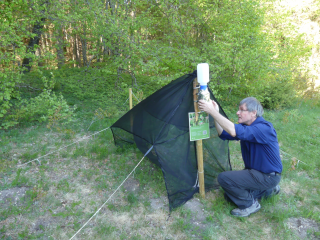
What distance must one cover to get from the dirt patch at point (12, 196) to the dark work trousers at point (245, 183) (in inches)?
109

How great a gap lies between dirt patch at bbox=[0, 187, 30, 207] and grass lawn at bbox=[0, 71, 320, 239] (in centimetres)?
1

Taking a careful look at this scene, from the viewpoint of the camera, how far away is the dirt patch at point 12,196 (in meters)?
3.20

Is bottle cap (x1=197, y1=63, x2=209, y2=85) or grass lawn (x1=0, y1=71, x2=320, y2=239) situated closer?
bottle cap (x1=197, y1=63, x2=209, y2=85)

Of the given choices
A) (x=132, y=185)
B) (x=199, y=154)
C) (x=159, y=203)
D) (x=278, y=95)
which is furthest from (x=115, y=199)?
(x=278, y=95)

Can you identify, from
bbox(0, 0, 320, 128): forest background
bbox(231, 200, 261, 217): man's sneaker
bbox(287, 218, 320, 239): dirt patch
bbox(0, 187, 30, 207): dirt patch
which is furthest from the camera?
bbox(0, 0, 320, 128): forest background

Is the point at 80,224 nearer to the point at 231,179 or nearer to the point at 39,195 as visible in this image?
the point at 39,195

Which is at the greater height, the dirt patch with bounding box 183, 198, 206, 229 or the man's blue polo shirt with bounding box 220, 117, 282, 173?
the man's blue polo shirt with bounding box 220, 117, 282, 173

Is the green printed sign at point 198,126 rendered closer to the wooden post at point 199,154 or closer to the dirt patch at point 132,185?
the wooden post at point 199,154

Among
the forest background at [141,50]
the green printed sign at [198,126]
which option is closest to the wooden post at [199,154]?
the green printed sign at [198,126]

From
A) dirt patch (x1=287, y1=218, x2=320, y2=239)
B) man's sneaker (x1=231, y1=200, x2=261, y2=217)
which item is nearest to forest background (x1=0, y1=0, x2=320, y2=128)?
man's sneaker (x1=231, y1=200, x2=261, y2=217)

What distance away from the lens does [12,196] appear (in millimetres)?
3318

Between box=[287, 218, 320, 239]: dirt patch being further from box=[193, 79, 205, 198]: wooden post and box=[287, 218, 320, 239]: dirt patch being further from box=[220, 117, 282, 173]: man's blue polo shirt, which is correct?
box=[193, 79, 205, 198]: wooden post

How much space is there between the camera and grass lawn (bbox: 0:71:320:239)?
2791 millimetres

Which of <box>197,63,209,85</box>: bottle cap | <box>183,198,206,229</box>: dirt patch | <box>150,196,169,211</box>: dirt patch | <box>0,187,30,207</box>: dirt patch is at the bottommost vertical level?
<box>183,198,206,229</box>: dirt patch
